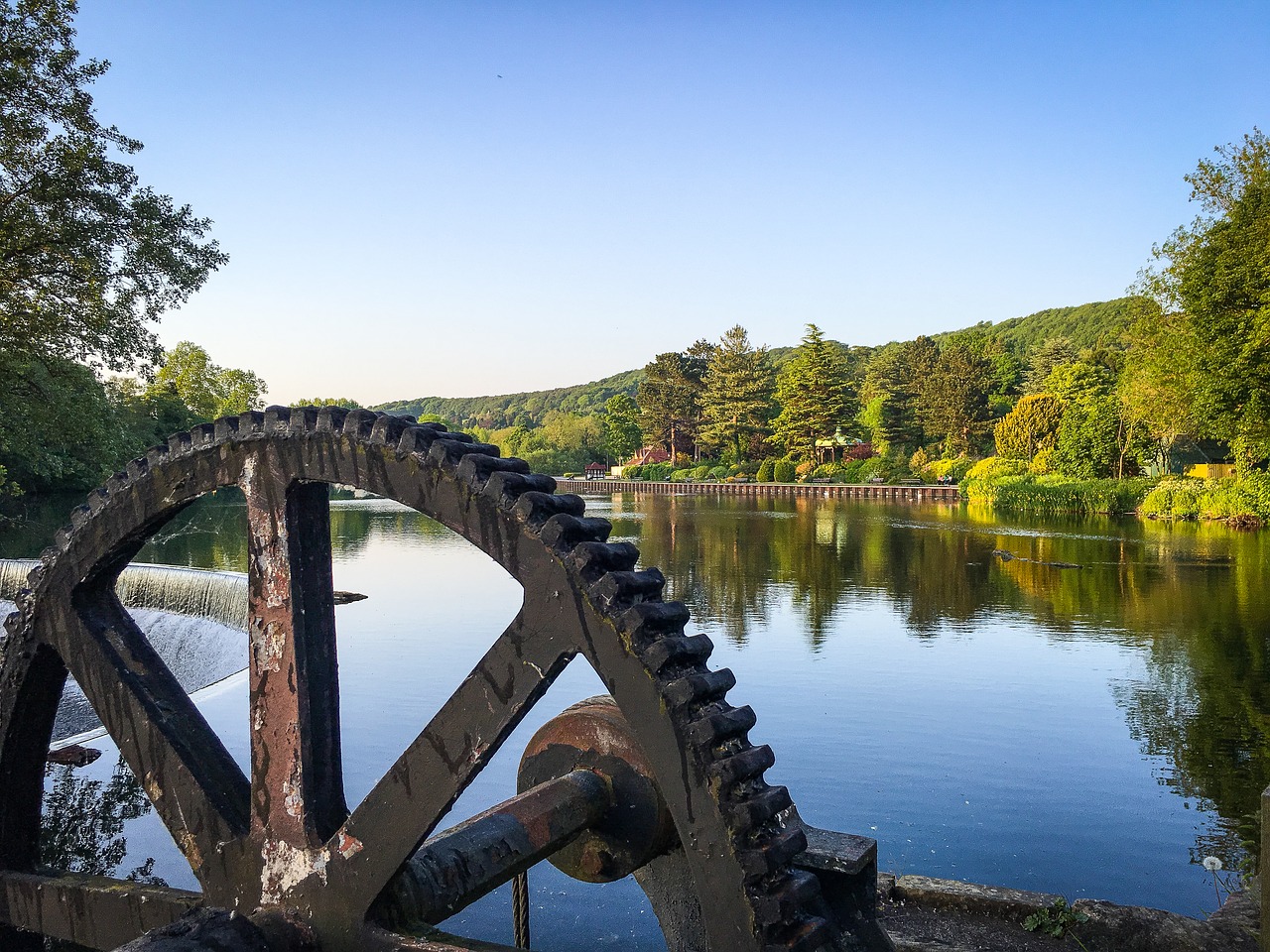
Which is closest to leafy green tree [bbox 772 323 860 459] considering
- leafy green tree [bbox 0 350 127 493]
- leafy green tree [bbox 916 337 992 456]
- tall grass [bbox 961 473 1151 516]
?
leafy green tree [bbox 916 337 992 456]

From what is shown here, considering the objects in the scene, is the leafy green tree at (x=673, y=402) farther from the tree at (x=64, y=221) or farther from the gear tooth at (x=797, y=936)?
the gear tooth at (x=797, y=936)

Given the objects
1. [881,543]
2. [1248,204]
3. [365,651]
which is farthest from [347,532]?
[1248,204]

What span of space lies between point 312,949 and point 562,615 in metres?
1.00

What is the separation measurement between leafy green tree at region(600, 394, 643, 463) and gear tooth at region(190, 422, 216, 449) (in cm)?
9955

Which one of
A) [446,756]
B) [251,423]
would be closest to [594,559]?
[446,756]

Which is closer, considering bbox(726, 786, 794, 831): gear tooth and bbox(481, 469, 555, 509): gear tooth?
bbox(726, 786, 794, 831): gear tooth

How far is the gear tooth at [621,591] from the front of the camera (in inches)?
75.9

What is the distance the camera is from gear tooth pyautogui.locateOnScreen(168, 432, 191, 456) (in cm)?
248

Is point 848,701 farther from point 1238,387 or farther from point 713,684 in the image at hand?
point 1238,387

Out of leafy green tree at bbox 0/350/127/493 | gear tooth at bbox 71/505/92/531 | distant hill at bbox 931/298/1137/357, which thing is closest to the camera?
gear tooth at bbox 71/505/92/531

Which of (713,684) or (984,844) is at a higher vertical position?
(713,684)

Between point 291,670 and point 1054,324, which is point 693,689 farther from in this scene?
point 1054,324

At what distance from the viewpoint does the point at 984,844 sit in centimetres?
727

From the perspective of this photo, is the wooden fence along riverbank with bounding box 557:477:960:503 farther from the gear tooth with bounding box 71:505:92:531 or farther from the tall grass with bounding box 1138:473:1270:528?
the gear tooth with bounding box 71:505:92:531
